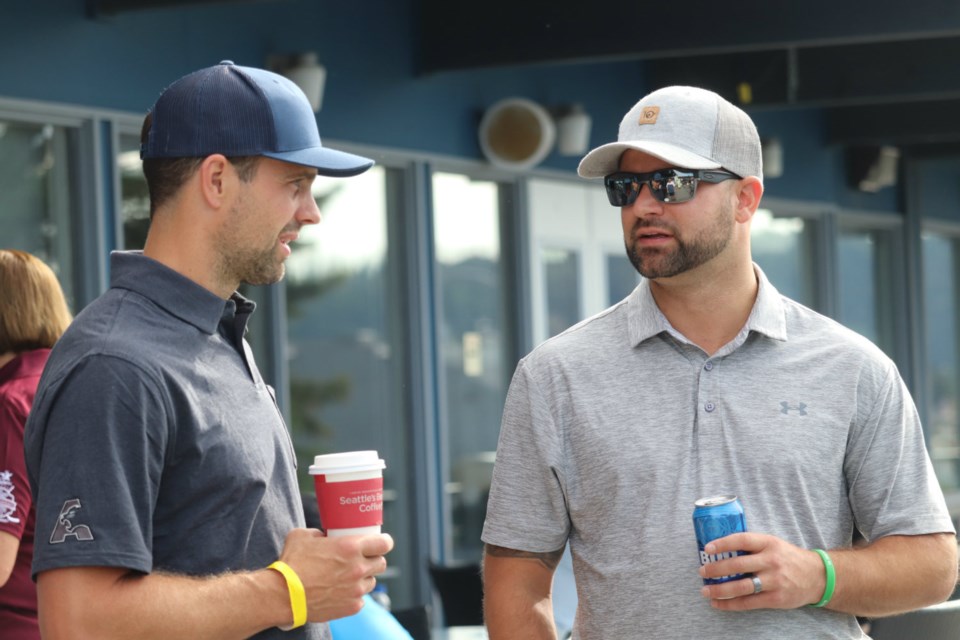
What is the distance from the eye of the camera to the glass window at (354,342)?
7.42m

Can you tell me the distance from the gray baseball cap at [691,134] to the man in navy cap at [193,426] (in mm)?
548

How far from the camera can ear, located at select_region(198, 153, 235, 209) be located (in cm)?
223

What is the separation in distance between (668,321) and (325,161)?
717 mm

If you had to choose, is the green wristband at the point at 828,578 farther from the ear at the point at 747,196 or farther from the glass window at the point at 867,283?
the glass window at the point at 867,283

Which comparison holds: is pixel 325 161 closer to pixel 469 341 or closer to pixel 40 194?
pixel 40 194

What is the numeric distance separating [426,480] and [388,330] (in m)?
0.84

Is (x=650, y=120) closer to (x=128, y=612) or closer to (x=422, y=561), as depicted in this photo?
(x=128, y=612)

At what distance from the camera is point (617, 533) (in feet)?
8.22

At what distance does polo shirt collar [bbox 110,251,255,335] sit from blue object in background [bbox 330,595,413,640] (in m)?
0.82

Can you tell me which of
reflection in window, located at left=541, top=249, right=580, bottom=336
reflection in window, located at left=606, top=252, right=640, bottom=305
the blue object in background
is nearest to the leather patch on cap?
the blue object in background

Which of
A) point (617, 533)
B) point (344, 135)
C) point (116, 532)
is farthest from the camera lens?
point (344, 135)

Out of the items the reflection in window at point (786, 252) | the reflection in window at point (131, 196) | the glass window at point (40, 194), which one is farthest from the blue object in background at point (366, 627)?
the reflection in window at point (786, 252)

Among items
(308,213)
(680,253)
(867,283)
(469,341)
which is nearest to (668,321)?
(680,253)

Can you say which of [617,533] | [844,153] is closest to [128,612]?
[617,533]
